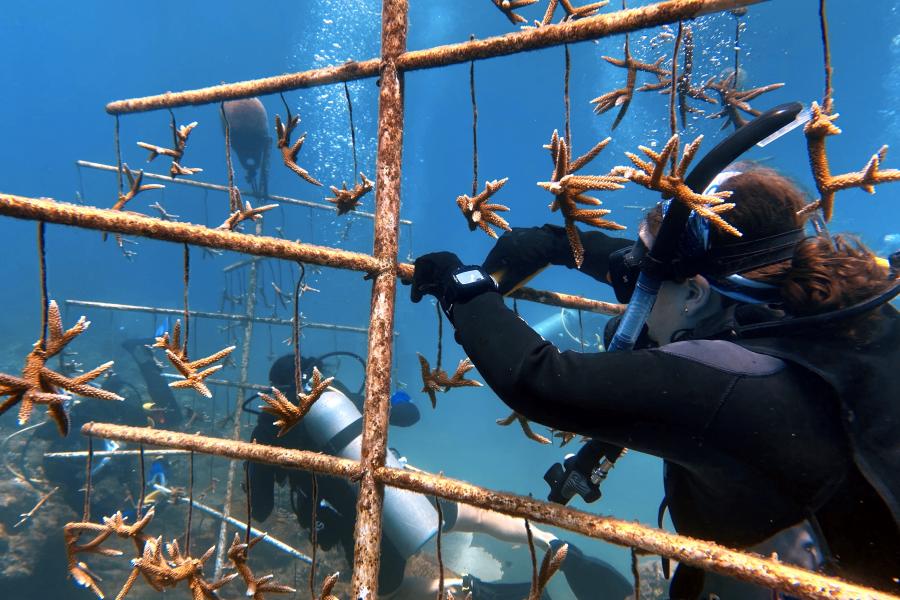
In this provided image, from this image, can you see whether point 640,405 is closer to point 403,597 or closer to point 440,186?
point 403,597

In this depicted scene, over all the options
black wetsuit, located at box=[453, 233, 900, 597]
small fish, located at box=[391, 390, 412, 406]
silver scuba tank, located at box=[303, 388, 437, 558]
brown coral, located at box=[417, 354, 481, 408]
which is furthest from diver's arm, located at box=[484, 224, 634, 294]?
small fish, located at box=[391, 390, 412, 406]

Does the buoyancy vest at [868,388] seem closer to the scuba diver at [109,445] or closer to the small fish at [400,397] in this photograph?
the small fish at [400,397]

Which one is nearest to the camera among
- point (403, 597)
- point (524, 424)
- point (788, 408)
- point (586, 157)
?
point (788, 408)

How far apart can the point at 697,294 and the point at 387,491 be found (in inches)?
191

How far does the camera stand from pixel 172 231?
1962mm

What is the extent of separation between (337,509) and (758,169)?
541 centimetres

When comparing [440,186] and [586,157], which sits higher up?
[440,186]

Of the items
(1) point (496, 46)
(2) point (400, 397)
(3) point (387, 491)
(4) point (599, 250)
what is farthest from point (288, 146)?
(2) point (400, 397)

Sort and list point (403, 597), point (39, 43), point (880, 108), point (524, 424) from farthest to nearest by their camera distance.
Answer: point (39, 43) → point (880, 108) → point (403, 597) → point (524, 424)

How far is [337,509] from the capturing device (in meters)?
5.49

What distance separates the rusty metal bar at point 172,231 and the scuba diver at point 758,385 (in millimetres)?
636

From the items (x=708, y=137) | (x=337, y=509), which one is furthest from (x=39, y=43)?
(x=337, y=509)

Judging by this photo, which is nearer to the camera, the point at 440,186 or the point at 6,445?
the point at 6,445

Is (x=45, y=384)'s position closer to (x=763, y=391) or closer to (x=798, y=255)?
(x=763, y=391)
